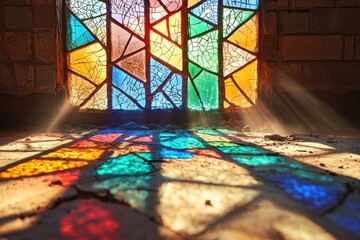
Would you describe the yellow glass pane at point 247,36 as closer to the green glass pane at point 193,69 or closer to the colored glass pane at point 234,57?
the colored glass pane at point 234,57

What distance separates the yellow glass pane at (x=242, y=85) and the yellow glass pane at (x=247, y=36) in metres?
0.28

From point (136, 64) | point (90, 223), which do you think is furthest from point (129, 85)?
point (90, 223)

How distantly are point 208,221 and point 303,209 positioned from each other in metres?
0.35

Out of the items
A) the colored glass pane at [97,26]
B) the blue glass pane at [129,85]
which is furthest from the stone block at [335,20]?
the colored glass pane at [97,26]

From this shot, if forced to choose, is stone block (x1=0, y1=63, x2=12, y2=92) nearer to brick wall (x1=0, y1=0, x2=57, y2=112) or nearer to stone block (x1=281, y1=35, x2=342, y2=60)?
brick wall (x1=0, y1=0, x2=57, y2=112)

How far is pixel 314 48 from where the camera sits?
411 centimetres

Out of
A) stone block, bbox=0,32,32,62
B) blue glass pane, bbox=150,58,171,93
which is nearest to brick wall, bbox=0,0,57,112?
stone block, bbox=0,32,32,62

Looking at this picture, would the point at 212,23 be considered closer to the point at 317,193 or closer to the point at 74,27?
the point at 74,27

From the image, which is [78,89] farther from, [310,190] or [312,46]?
[310,190]

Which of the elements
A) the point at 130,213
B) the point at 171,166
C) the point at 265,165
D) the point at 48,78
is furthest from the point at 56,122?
the point at 130,213

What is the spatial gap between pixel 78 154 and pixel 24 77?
235 centimetres

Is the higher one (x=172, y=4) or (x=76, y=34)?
(x=172, y=4)

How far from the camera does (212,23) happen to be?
432cm

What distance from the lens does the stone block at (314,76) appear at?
4.12m
